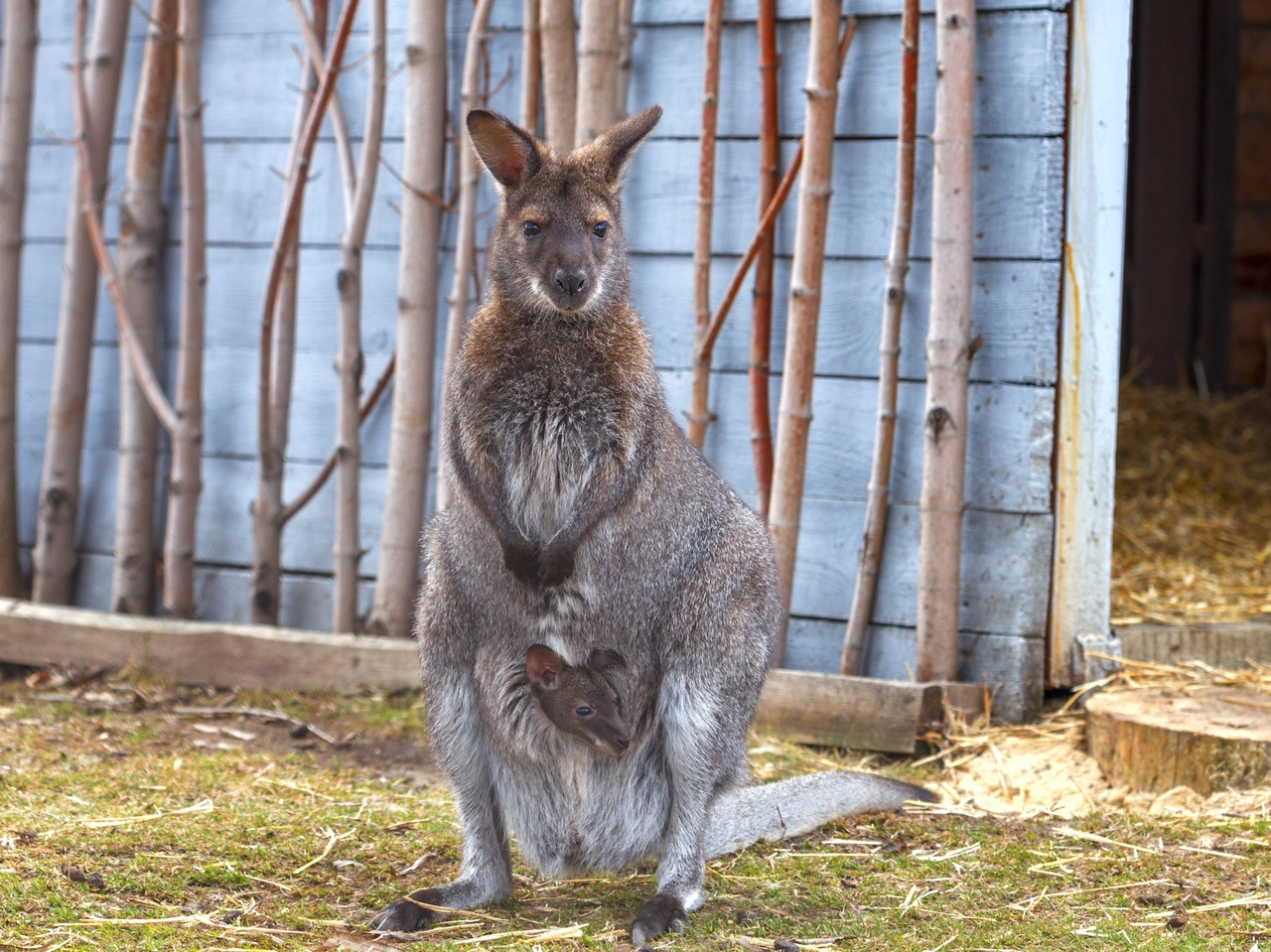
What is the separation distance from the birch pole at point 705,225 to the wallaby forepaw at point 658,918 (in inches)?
74.4

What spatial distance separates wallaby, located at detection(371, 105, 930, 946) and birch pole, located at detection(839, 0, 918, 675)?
1.48 meters

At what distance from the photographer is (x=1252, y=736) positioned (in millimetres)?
3834

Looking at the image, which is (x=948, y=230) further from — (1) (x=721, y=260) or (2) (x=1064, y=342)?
(1) (x=721, y=260)

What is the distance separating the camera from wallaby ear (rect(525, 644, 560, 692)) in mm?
3043

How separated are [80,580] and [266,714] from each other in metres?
1.48

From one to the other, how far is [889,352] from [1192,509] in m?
2.53

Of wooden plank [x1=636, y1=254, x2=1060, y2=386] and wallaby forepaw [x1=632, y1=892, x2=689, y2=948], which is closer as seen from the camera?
wallaby forepaw [x1=632, y1=892, x2=689, y2=948]

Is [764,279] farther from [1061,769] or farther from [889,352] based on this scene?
[1061,769]

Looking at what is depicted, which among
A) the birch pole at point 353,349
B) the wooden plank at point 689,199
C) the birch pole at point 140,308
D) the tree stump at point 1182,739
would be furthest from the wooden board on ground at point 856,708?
the birch pole at point 140,308

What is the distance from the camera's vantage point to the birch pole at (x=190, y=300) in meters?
5.26

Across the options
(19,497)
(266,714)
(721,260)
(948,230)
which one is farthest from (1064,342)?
(19,497)

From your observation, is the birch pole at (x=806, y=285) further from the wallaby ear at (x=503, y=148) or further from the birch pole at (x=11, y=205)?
the birch pole at (x=11, y=205)

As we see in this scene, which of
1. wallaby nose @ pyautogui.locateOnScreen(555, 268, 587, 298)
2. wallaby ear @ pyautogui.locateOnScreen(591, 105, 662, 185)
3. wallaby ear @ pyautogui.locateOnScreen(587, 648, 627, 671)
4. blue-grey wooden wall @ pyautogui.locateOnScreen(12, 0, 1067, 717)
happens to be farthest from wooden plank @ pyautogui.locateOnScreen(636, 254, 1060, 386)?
wallaby ear @ pyautogui.locateOnScreen(587, 648, 627, 671)

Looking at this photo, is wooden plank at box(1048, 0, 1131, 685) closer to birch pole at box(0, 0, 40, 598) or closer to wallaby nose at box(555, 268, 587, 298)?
wallaby nose at box(555, 268, 587, 298)
